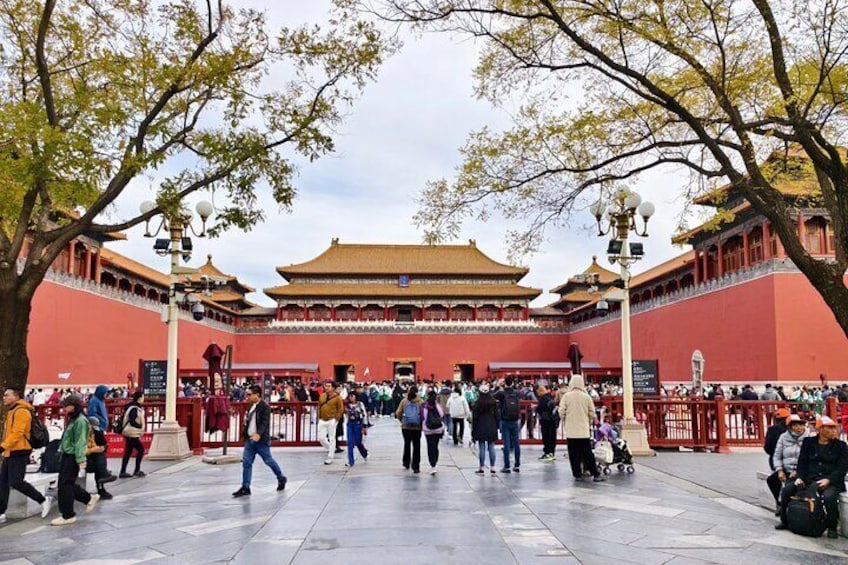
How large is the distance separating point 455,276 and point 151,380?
3454 cm

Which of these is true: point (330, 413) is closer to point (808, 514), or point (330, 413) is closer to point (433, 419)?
point (433, 419)

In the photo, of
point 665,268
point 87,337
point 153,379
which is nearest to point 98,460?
point 153,379

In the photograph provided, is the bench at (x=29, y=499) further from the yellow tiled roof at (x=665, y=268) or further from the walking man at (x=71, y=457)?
the yellow tiled roof at (x=665, y=268)

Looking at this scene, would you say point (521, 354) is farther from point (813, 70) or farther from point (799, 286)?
point (813, 70)

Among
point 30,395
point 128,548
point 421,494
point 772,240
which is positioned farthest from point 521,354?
point 128,548

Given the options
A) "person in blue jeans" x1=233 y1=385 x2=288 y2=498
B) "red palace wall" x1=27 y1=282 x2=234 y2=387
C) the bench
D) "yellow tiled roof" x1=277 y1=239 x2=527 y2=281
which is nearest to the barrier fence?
"person in blue jeans" x1=233 y1=385 x2=288 y2=498

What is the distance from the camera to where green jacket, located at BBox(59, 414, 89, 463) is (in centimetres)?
747

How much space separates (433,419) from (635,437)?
4.33 m

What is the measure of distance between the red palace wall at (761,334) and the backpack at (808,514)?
63.8 feet

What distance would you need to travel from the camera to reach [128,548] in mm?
6082

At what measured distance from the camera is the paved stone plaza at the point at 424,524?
5.68 m

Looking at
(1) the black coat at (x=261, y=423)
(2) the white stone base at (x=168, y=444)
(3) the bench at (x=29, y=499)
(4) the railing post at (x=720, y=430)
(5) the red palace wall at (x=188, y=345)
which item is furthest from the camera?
(5) the red palace wall at (x=188, y=345)

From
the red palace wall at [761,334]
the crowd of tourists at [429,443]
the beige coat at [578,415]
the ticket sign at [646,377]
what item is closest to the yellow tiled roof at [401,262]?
the red palace wall at [761,334]

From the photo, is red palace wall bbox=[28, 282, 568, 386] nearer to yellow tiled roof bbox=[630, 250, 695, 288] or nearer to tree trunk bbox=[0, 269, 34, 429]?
yellow tiled roof bbox=[630, 250, 695, 288]
